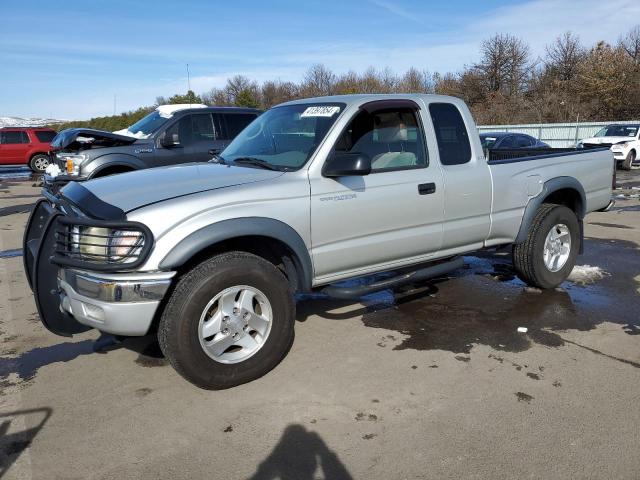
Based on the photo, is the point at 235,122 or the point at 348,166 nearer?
the point at 348,166

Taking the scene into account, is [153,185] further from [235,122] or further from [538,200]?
[235,122]

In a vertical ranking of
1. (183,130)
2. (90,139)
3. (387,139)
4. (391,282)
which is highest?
(183,130)

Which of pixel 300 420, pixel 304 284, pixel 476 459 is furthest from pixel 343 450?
pixel 304 284

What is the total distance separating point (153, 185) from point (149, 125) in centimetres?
657

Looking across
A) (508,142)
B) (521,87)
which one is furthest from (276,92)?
(508,142)

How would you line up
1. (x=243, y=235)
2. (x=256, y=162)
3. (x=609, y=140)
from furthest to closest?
(x=609, y=140)
(x=256, y=162)
(x=243, y=235)

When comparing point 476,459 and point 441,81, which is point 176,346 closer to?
point 476,459

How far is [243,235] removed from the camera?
3.47 meters

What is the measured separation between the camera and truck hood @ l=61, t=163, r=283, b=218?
341 centimetres

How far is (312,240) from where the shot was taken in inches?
151

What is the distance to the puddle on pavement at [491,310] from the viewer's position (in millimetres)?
4398

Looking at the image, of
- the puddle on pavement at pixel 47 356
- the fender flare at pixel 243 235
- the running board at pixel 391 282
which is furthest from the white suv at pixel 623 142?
the puddle on pavement at pixel 47 356

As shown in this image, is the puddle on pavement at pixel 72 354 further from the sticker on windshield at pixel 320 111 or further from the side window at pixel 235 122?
the side window at pixel 235 122

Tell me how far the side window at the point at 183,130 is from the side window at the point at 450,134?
5.78 m
